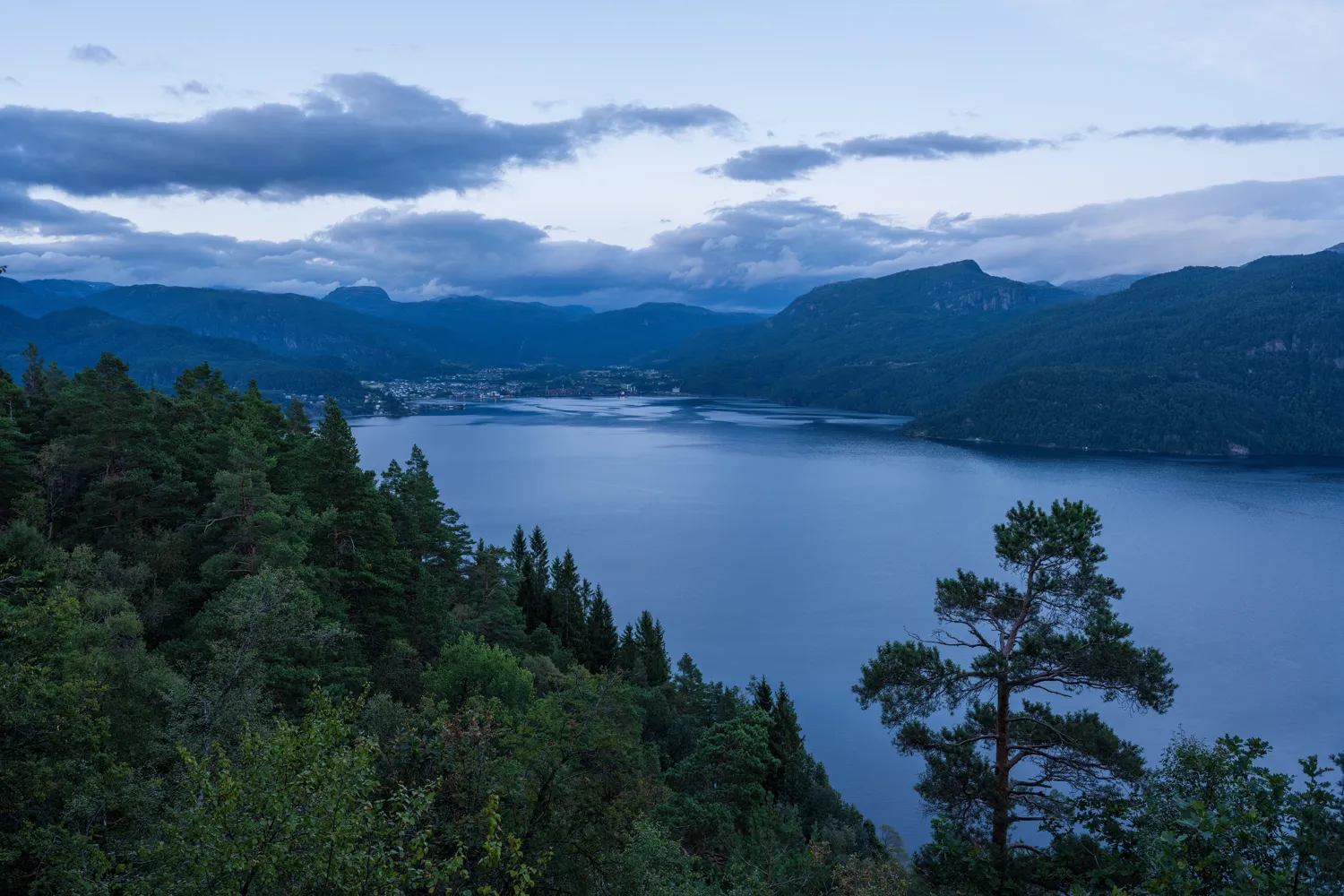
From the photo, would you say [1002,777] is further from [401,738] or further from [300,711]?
[300,711]

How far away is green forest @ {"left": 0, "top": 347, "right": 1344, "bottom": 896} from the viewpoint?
21.7 ft

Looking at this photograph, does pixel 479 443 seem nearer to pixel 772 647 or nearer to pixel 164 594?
pixel 772 647

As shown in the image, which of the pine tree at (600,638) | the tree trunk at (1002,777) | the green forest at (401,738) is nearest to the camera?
the green forest at (401,738)

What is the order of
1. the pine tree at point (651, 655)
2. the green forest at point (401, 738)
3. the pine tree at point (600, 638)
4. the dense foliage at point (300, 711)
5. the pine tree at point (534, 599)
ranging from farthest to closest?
the pine tree at point (534, 599) → the pine tree at point (600, 638) → the pine tree at point (651, 655) → the dense foliage at point (300, 711) → the green forest at point (401, 738)

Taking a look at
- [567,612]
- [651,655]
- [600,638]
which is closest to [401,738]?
[651,655]

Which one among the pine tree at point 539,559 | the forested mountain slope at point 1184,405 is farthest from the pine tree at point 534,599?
the forested mountain slope at point 1184,405

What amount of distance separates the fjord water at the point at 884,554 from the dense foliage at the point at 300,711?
1667cm

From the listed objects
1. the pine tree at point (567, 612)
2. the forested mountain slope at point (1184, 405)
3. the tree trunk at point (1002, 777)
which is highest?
the forested mountain slope at point (1184, 405)

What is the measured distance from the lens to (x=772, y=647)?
52.4 m

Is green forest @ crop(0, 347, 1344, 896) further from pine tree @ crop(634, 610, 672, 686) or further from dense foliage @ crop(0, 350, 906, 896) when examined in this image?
pine tree @ crop(634, 610, 672, 686)

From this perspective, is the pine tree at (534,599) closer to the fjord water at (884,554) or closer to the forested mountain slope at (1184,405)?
the fjord water at (884,554)

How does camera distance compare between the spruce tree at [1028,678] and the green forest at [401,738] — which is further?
the spruce tree at [1028,678]

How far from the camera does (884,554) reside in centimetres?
7469

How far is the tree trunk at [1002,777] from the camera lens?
13016 millimetres
